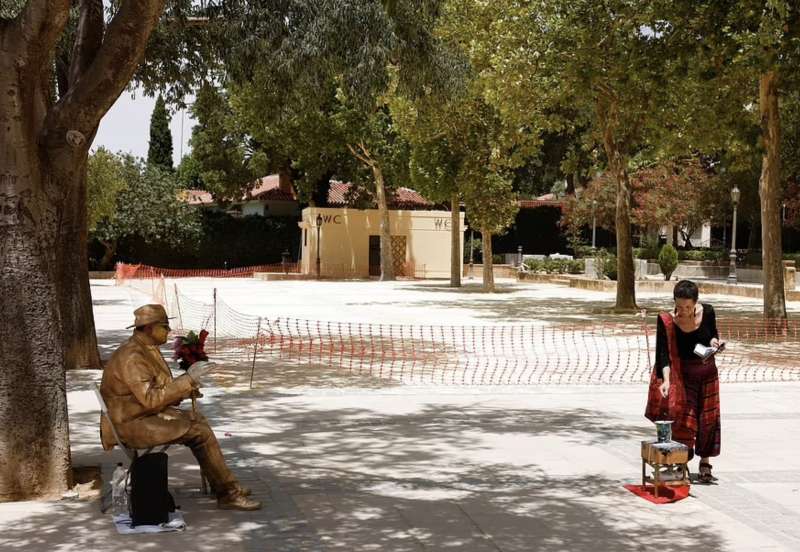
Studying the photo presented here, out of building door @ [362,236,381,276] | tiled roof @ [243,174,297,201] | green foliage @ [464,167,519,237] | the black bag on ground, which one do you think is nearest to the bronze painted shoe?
the black bag on ground

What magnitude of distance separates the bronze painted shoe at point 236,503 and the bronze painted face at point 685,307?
3.19 metres

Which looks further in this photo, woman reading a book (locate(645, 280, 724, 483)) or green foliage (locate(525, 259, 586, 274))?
green foliage (locate(525, 259, 586, 274))

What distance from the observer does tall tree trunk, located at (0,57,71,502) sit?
6945 millimetres

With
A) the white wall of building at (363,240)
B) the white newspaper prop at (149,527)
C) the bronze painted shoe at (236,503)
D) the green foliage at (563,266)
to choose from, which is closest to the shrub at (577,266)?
the green foliage at (563,266)

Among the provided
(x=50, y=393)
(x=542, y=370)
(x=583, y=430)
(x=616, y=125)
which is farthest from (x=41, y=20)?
(x=616, y=125)

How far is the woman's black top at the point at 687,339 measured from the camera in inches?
293

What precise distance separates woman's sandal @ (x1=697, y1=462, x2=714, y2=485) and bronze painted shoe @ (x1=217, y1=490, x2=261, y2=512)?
3.20 meters

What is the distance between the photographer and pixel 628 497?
723cm

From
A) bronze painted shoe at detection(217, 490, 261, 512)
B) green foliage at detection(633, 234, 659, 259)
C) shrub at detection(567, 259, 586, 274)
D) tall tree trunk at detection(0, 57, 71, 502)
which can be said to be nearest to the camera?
bronze painted shoe at detection(217, 490, 261, 512)

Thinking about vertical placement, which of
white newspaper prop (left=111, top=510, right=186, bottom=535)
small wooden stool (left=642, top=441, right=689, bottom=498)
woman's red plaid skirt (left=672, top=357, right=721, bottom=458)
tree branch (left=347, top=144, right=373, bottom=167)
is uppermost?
tree branch (left=347, top=144, right=373, bottom=167)

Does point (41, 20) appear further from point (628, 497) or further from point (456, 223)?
point (456, 223)

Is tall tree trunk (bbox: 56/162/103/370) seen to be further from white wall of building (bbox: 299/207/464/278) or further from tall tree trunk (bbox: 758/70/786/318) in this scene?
white wall of building (bbox: 299/207/464/278)

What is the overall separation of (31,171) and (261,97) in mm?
13304

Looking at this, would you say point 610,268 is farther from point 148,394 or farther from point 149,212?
point 148,394
